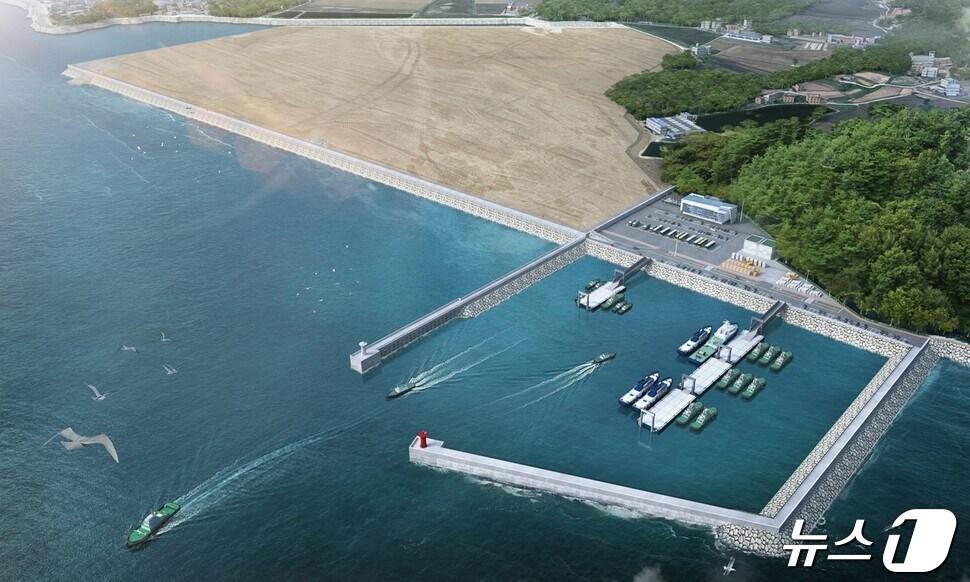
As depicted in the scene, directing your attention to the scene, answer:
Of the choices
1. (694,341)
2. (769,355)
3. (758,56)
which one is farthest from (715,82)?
(769,355)

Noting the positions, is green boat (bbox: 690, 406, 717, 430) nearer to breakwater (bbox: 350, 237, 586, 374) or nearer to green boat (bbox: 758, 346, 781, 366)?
green boat (bbox: 758, 346, 781, 366)

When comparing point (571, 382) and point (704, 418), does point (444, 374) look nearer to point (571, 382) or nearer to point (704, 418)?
point (571, 382)

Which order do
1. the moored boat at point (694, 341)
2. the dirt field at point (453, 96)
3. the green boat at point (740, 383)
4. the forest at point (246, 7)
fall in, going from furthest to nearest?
1. the forest at point (246, 7)
2. the dirt field at point (453, 96)
3. the moored boat at point (694, 341)
4. the green boat at point (740, 383)

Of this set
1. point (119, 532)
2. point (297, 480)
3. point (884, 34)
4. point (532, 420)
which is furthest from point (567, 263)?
point (884, 34)

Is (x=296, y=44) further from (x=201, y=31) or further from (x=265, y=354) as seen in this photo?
(x=265, y=354)

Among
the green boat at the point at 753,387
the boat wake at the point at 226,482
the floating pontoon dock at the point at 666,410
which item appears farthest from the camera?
the green boat at the point at 753,387

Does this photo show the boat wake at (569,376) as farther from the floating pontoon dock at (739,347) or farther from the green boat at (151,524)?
the green boat at (151,524)

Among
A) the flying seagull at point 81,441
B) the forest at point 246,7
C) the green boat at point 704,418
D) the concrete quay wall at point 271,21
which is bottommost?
the flying seagull at point 81,441

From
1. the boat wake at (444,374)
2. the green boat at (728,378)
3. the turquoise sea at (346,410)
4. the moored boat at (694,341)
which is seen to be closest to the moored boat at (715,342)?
the moored boat at (694,341)
